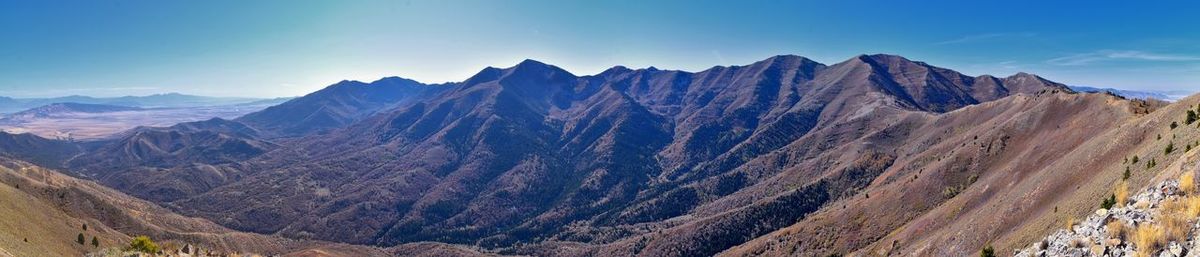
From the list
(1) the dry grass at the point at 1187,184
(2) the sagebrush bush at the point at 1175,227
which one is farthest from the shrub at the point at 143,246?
(1) the dry grass at the point at 1187,184

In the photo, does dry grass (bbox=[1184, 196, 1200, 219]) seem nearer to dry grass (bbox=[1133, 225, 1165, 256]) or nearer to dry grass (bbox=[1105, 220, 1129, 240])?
dry grass (bbox=[1133, 225, 1165, 256])

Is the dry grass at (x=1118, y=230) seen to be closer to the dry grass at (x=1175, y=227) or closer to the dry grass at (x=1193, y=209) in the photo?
the dry grass at (x=1175, y=227)

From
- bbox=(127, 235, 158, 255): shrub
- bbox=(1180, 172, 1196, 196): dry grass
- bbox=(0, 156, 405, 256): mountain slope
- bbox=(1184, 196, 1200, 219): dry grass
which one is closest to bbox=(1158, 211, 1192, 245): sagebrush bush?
bbox=(1184, 196, 1200, 219): dry grass

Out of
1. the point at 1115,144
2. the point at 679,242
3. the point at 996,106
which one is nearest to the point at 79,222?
the point at 679,242

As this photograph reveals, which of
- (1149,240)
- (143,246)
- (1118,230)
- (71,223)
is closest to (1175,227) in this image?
(1149,240)

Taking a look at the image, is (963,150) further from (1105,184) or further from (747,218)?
(1105,184)

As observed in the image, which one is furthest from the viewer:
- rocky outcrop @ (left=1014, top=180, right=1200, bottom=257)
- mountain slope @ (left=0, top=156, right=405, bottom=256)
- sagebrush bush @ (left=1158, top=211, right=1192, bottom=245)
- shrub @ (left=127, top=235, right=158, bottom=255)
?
mountain slope @ (left=0, top=156, right=405, bottom=256)
